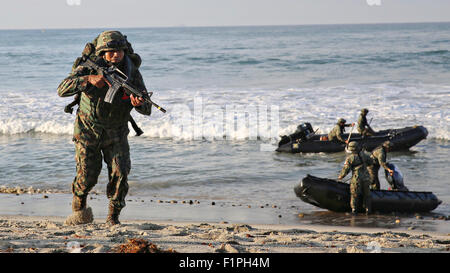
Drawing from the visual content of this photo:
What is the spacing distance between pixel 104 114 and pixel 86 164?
0.67 m

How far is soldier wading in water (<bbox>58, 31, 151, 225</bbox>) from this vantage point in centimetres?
653

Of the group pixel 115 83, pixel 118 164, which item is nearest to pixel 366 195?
pixel 118 164

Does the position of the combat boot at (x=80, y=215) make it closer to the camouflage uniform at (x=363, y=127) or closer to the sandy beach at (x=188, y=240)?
the sandy beach at (x=188, y=240)

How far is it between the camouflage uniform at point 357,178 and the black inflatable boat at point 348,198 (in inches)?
5.3

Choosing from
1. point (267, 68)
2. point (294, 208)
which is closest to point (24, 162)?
point (294, 208)

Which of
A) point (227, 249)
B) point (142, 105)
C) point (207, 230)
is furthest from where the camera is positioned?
point (207, 230)

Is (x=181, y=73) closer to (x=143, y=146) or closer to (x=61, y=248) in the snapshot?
(x=143, y=146)

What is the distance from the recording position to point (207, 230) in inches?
308

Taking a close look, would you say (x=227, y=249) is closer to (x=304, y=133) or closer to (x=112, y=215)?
(x=112, y=215)

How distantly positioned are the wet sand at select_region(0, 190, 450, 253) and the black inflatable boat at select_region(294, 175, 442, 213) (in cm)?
17

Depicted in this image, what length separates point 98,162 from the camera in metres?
7.10

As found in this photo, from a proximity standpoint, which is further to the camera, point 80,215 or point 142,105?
point 80,215

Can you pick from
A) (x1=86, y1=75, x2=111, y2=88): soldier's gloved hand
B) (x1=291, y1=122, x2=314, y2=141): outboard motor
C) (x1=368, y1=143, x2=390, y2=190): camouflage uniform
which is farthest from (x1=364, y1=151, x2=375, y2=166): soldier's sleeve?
(x1=291, y1=122, x2=314, y2=141): outboard motor

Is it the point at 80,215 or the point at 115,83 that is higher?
the point at 115,83
